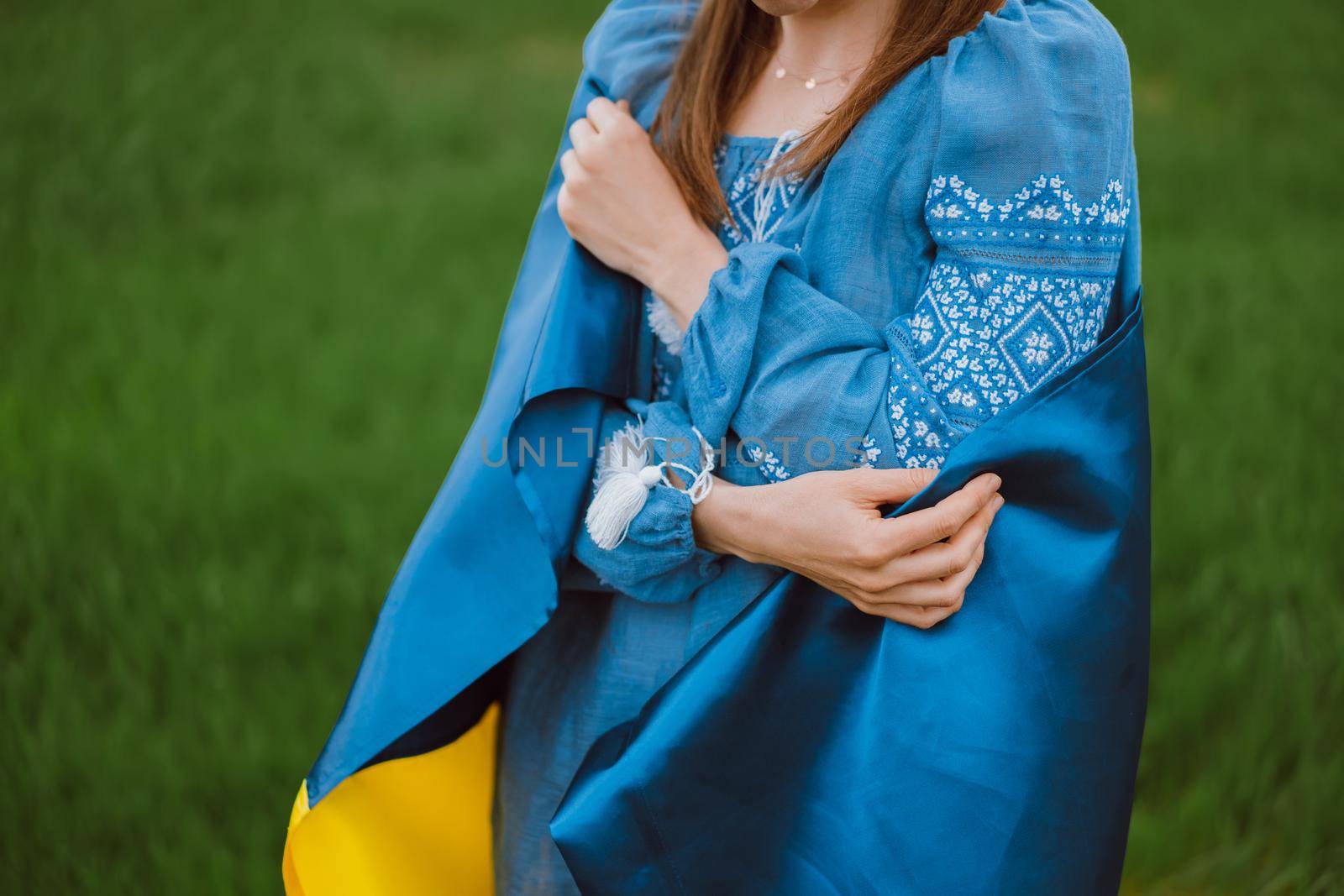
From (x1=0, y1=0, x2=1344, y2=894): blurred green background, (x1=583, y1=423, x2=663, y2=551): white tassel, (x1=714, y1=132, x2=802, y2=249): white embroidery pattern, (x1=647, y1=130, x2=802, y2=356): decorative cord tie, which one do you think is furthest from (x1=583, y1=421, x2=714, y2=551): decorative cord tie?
(x1=0, y1=0, x2=1344, y2=894): blurred green background

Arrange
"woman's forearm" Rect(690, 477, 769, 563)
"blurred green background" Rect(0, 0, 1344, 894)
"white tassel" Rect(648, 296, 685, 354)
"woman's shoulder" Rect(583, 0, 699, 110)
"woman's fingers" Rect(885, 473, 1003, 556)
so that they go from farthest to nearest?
"blurred green background" Rect(0, 0, 1344, 894) → "woman's shoulder" Rect(583, 0, 699, 110) → "white tassel" Rect(648, 296, 685, 354) → "woman's forearm" Rect(690, 477, 769, 563) → "woman's fingers" Rect(885, 473, 1003, 556)

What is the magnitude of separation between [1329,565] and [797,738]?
201 centimetres

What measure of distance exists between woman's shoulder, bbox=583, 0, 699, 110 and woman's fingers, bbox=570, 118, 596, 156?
0.07 metres

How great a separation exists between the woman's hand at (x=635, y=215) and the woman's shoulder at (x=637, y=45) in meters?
0.08

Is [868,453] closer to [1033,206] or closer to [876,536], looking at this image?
[876,536]

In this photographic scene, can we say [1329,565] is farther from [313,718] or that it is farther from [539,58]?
[539,58]

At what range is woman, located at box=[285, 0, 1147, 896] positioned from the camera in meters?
0.87

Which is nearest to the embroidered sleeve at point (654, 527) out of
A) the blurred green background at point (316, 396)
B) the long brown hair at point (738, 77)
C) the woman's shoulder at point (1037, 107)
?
the long brown hair at point (738, 77)

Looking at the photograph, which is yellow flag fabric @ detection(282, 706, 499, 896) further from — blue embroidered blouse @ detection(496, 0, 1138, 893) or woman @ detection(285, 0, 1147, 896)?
blue embroidered blouse @ detection(496, 0, 1138, 893)

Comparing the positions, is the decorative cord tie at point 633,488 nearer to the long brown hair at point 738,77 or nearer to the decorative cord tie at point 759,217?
the decorative cord tie at point 759,217

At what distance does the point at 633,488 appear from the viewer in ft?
3.26

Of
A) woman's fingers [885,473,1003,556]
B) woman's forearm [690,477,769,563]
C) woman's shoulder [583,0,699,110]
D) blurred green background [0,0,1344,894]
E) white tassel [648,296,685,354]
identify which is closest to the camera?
woman's fingers [885,473,1003,556]

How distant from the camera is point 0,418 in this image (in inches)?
115

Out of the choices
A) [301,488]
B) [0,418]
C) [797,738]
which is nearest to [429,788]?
[797,738]
